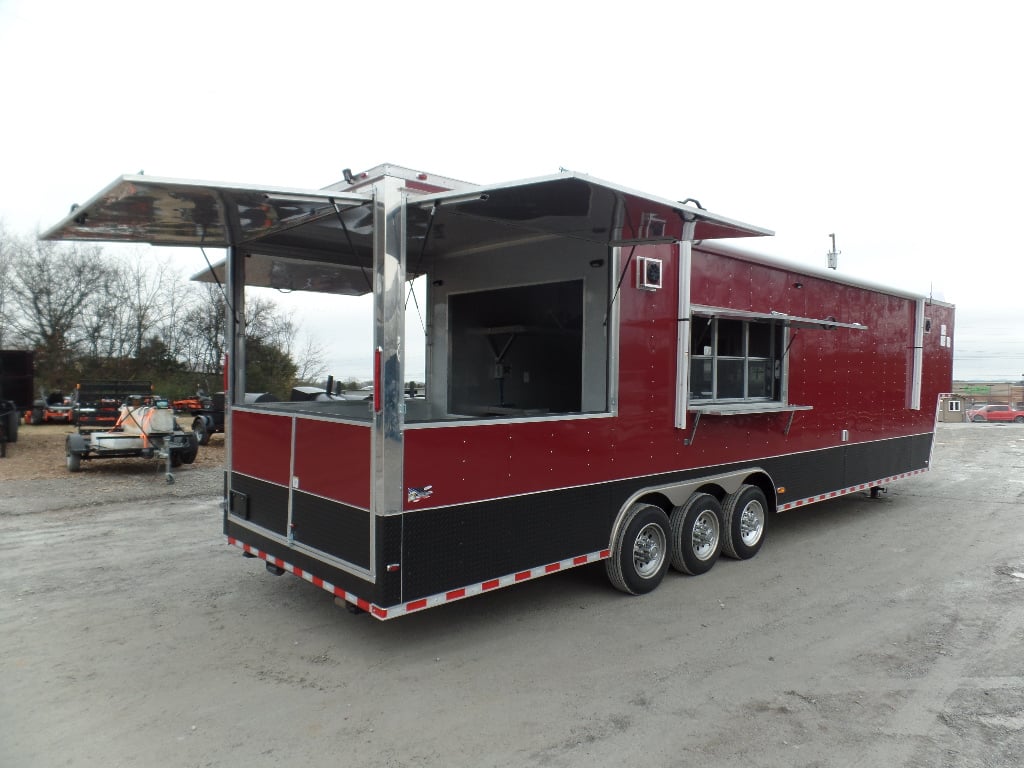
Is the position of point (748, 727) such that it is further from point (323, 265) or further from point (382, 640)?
point (323, 265)

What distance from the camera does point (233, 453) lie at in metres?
5.45

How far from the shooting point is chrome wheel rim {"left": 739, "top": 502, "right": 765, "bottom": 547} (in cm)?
661

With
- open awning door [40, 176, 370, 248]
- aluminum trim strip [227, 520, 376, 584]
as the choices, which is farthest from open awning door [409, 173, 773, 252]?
aluminum trim strip [227, 520, 376, 584]

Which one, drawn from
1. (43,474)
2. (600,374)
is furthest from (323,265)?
(43,474)

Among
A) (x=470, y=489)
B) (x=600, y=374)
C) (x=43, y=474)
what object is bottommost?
(x=43, y=474)

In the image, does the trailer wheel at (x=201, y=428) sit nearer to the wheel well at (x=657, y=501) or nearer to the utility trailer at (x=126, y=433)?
the utility trailer at (x=126, y=433)

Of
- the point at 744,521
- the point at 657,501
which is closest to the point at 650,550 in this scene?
the point at 657,501

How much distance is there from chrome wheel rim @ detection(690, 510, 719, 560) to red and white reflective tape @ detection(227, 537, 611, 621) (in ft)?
4.07

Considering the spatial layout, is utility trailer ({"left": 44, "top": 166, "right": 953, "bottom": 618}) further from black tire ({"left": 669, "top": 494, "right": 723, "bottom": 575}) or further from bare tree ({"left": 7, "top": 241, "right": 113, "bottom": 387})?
bare tree ({"left": 7, "top": 241, "right": 113, "bottom": 387})

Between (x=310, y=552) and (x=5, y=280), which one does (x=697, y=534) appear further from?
(x=5, y=280)

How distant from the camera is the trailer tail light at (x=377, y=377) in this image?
387cm

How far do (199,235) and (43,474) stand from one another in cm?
904

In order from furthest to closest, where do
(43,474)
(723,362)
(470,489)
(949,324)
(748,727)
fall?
(43,474), (949,324), (723,362), (470,489), (748,727)

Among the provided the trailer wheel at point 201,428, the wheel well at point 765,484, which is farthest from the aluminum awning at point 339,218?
the trailer wheel at point 201,428
